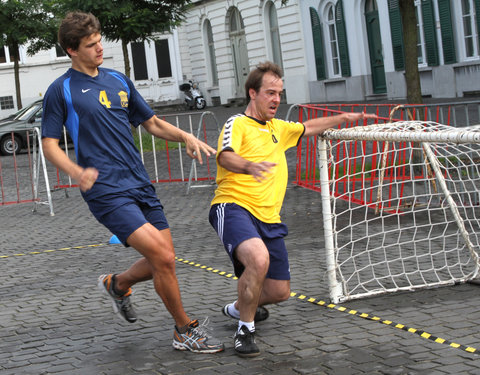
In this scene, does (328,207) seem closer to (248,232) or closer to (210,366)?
(248,232)

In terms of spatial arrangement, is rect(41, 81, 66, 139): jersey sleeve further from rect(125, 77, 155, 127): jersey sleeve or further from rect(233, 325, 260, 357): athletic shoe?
rect(233, 325, 260, 357): athletic shoe

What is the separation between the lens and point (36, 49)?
3125 cm

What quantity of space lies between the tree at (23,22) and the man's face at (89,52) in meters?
24.9

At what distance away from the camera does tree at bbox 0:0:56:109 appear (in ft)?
96.3

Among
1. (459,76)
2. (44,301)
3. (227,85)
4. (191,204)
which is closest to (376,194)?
(191,204)

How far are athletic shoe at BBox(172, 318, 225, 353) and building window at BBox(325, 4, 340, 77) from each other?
28.2 metres

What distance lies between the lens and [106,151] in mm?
5449

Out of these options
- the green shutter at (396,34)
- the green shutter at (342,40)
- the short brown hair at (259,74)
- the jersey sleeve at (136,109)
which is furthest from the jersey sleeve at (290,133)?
the green shutter at (342,40)

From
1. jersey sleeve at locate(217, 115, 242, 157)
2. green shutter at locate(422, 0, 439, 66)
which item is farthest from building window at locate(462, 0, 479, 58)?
jersey sleeve at locate(217, 115, 242, 157)

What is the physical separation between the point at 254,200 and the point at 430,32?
23074mm

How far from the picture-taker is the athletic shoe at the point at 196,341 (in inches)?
216

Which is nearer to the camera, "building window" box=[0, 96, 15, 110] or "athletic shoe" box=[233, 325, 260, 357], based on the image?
"athletic shoe" box=[233, 325, 260, 357]

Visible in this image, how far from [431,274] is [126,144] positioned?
9.95ft

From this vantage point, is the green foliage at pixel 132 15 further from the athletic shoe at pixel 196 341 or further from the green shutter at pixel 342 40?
the athletic shoe at pixel 196 341
